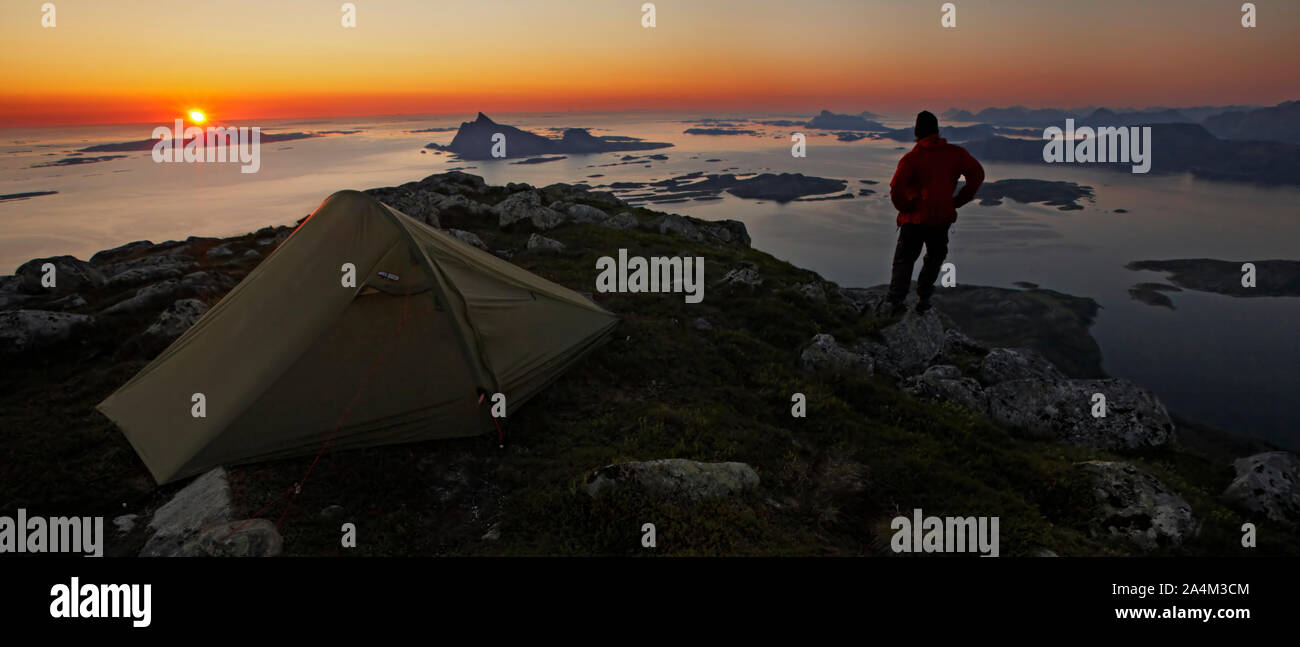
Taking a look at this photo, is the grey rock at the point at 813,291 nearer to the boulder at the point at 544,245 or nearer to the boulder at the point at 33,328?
the boulder at the point at 544,245

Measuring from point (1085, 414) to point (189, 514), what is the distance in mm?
17797

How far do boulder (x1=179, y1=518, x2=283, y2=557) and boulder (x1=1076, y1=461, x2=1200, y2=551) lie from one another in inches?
496

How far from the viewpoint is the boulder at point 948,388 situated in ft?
40.2

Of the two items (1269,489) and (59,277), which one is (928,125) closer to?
(1269,489)

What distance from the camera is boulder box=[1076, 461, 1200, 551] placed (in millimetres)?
7941

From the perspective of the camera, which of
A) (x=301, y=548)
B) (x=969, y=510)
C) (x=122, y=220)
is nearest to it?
(x=301, y=548)

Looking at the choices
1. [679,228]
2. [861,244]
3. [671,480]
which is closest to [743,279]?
[671,480]

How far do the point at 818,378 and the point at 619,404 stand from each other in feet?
17.4

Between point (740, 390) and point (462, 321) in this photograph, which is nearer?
point (462, 321)

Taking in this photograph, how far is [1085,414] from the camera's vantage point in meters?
11.6

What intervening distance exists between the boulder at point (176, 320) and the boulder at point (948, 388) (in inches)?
785

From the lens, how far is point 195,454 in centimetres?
825
